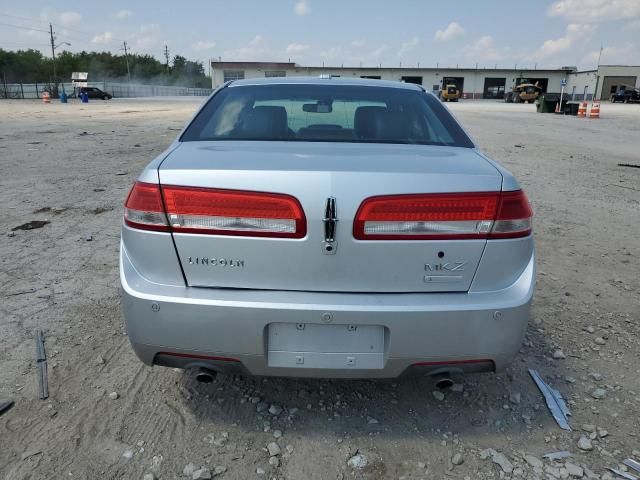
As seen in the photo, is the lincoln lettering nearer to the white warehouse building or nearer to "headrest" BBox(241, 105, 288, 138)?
"headrest" BBox(241, 105, 288, 138)

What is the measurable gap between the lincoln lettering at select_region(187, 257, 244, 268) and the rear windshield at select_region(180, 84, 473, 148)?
87 cm

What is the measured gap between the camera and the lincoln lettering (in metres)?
1.97

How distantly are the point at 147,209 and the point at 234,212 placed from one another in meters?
0.38

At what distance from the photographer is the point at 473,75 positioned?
76.5m

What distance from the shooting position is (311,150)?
7.43 ft

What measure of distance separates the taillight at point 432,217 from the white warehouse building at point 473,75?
235 ft

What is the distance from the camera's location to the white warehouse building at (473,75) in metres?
69.4

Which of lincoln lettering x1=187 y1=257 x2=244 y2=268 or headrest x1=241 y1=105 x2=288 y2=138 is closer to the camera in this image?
lincoln lettering x1=187 y1=257 x2=244 y2=268

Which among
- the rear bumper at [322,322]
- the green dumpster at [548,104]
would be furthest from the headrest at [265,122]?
the green dumpster at [548,104]

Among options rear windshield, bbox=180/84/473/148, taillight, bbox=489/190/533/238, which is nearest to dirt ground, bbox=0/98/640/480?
taillight, bbox=489/190/533/238

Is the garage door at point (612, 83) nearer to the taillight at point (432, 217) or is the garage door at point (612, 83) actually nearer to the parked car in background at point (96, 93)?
the parked car in background at point (96, 93)

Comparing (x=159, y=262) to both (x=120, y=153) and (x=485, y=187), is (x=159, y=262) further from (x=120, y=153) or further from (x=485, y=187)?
(x=120, y=153)

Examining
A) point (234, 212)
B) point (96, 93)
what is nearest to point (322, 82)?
point (234, 212)

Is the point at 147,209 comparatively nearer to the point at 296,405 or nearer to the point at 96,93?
the point at 296,405
